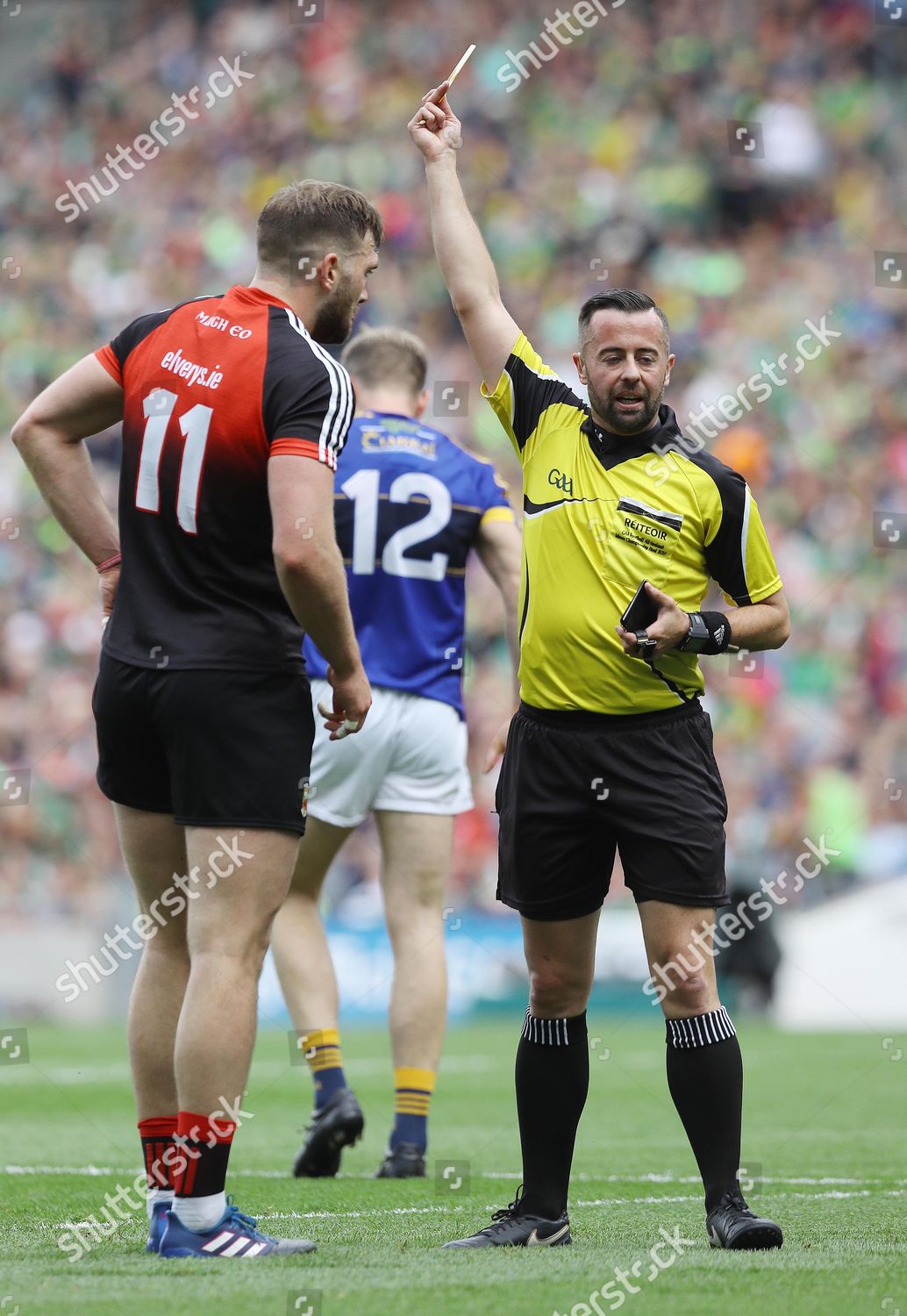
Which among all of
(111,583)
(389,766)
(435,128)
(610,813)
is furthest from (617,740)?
(389,766)

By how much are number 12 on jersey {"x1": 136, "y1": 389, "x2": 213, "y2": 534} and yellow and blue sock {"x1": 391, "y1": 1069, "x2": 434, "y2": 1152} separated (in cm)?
243

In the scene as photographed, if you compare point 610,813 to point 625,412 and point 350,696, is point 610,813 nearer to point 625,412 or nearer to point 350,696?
point 350,696

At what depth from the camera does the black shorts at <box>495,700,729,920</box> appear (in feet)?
13.1

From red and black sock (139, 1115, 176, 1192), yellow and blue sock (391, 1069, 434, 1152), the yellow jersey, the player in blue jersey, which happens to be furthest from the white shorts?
red and black sock (139, 1115, 176, 1192)

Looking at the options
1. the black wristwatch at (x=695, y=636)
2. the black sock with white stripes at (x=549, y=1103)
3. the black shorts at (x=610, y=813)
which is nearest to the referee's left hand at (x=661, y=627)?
the black wristwatch at (x=695, y=636)

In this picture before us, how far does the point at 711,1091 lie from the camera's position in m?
3.93

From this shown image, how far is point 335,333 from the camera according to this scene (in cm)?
416

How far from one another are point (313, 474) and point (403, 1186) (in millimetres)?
2534

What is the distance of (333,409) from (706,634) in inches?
37.7

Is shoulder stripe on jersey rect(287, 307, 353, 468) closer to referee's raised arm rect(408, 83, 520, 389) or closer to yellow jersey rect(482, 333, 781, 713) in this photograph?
referee's raised arm rect(408, 83, 520, 389)

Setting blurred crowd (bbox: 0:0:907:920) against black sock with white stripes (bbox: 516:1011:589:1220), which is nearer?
black sock with white stripes (bbox: 516:1011:589:1220)

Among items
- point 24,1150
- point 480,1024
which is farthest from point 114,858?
point 24,1150

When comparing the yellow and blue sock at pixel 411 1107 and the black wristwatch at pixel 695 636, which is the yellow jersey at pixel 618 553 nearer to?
the black wristwatch at pixel 695 636

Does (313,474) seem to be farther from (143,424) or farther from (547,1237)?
(547,1237)
